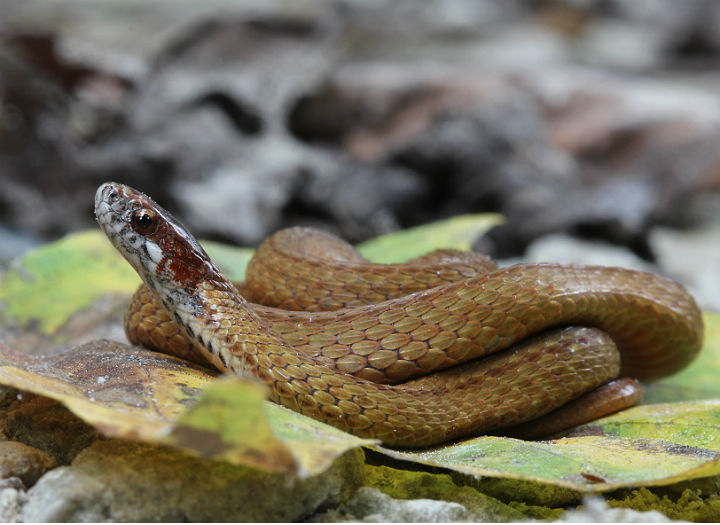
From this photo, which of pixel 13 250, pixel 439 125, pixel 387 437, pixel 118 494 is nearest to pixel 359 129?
pixel 439 125

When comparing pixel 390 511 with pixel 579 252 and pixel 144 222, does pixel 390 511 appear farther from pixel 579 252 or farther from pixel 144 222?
pixel 579 252

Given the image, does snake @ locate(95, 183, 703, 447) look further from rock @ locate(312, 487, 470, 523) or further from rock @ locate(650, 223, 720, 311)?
rock @ locate(650, 223, 720, 311)

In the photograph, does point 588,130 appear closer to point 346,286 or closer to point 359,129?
point 359,129

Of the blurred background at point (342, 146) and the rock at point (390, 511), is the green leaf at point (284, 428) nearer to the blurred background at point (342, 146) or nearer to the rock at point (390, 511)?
the rock at point (390, 511)

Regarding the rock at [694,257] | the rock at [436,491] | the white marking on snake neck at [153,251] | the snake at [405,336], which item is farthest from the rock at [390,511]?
the rock at [694,257]

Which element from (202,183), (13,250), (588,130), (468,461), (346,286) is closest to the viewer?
(468,461)

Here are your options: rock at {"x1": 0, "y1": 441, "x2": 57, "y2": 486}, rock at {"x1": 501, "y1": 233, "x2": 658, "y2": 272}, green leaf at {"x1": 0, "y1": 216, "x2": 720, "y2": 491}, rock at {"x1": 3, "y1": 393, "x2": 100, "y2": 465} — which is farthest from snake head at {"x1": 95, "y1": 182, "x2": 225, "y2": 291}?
rock at {"x1": 501, "y1": 233, "x2": 658, "y2": 272}

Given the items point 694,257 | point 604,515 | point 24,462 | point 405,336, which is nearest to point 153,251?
point 24,462
